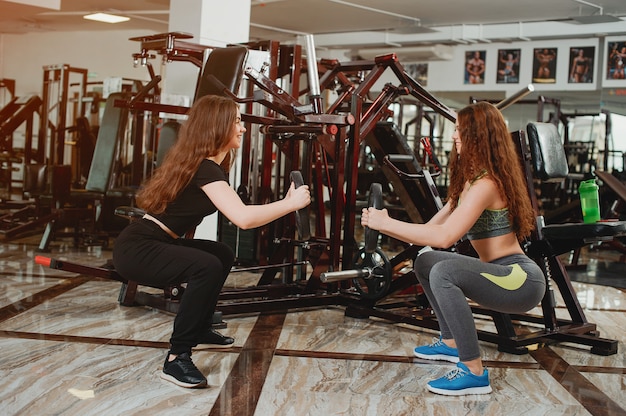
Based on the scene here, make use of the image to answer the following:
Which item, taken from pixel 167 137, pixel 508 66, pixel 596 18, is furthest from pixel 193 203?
pixel 508 66

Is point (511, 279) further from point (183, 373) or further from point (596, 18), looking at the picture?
point (596, 18)

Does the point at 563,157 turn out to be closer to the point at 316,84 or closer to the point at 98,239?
the point at 316,84

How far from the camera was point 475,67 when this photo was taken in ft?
41.6

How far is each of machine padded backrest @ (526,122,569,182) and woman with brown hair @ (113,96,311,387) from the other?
4.86 ft

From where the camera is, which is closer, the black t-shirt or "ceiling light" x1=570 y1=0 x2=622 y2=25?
the black t-shirt

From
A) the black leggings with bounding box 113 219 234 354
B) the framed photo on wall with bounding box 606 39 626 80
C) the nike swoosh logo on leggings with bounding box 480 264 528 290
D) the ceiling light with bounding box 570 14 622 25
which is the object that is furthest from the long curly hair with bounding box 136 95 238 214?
the framed photo on wall with bounding box 606 39 626 80

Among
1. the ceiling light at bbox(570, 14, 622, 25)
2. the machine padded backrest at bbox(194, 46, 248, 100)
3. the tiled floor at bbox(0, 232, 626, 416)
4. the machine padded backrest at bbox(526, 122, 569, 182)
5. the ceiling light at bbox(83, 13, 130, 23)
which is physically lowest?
the tiled floor at bbox(0, 232, 626, 416)

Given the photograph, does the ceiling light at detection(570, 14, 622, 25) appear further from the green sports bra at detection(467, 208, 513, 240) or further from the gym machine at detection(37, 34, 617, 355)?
the green sports bra at detection(467, 208, 513, 240)

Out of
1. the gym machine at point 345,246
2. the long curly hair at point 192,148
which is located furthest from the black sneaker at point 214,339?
the long curly hair at point 192,148

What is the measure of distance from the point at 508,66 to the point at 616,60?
5.72 ft

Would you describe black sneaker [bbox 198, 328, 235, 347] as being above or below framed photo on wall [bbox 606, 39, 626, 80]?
below

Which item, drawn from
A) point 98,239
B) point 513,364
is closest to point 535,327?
point 513,364

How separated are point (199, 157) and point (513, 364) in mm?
1732

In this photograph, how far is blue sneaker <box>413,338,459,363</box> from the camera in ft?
11.0
